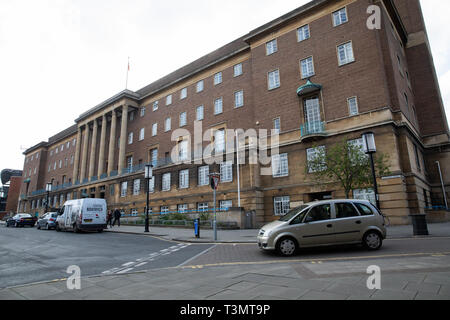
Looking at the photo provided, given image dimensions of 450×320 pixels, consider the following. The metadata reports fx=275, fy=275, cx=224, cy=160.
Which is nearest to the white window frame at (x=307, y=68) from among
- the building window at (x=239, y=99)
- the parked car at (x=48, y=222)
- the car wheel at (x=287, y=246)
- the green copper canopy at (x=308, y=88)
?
the green copper canopy at (x=308, y=88)

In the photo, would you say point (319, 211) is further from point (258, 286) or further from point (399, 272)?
point (258, 286)

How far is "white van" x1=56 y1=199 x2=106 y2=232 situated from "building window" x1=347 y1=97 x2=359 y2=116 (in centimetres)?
2136

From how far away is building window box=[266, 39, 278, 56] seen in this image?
94.1ft

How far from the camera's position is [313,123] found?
24125mm

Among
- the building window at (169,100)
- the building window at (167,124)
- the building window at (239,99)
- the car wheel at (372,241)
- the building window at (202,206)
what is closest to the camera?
the car wheel at (372,241)

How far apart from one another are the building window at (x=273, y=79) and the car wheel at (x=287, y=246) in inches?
849

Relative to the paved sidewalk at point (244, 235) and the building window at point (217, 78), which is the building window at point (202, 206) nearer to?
the paved sidewalk at point (244, 235)

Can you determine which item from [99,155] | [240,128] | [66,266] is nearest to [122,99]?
[99,155]

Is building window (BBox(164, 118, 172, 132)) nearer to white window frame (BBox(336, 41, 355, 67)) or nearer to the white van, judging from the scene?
the white van

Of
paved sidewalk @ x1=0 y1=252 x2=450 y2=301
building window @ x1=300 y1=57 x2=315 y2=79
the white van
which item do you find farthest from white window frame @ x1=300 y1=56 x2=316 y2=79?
paved sidewalk @ x1=0 y1=252 x2=450 y2=301

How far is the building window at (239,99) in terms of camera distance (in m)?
31.2

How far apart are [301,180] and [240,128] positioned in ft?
31.6

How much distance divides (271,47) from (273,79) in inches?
148

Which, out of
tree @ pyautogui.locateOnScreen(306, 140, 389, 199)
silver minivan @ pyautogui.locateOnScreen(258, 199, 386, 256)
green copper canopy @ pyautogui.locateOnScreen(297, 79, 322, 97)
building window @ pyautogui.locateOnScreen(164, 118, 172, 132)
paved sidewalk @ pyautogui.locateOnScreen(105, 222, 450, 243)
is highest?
building window @ pyautogui.locateOnScreen(164, 118, 172, 132)
